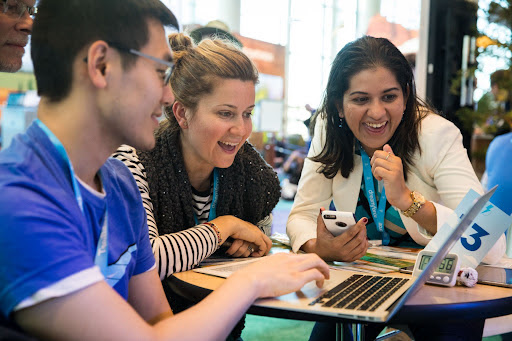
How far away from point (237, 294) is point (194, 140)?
868mm

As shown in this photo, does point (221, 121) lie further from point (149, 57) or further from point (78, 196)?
point (78, 196)

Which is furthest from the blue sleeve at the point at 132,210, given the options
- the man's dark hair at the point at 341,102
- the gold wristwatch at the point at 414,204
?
the man's dark hair at the point at 341,102

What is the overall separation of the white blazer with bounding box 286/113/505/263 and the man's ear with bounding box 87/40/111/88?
1.02m

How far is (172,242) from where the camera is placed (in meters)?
1.48

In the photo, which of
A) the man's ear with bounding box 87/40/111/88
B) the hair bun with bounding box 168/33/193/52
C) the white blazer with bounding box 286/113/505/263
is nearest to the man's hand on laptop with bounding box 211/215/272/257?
the white blazer with bounding box 286/113/505/263

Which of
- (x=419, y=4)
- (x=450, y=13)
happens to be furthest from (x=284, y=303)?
(x=419, y=4)

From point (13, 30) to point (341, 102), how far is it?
1.22 metres

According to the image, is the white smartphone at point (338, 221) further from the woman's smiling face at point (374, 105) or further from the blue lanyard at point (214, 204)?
the woman's smiling face at point (374, 105)

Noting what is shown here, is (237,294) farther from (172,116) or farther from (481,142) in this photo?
(481,142)

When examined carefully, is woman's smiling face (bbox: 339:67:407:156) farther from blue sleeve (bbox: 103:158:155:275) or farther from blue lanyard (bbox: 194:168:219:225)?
blue sleeve (bbox: 103:158:155:275)

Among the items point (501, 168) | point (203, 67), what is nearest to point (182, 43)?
point (203, 67)

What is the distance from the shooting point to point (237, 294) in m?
1.01

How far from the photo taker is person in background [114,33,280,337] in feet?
5.55

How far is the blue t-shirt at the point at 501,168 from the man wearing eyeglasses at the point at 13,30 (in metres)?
1.98
